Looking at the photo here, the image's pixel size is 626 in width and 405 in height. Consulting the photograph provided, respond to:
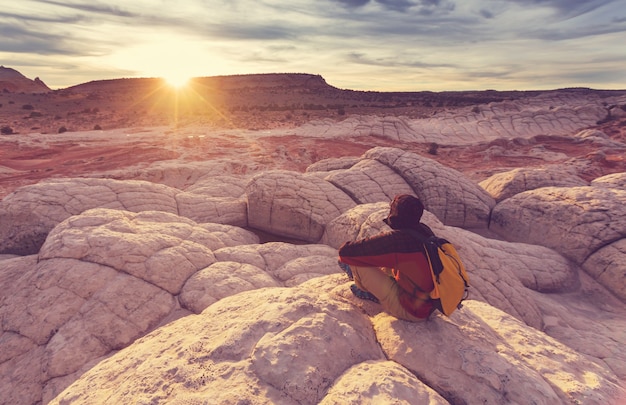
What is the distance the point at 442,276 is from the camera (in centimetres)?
280

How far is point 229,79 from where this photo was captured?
318ft

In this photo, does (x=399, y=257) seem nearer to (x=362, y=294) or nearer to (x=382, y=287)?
(x=382, y=287)

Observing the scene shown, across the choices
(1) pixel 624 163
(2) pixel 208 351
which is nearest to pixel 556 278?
(2) pixel 208 351

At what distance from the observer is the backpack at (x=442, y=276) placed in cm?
276

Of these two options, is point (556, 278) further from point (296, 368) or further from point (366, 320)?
point (296, 368)

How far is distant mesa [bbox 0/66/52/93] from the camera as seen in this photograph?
6273 cm

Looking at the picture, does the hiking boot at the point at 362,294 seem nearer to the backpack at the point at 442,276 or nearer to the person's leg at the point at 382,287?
the person's leg at the point at 382,287

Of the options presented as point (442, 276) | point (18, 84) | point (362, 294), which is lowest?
point (362, 294)

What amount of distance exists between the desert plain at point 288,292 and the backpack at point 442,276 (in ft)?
0.94

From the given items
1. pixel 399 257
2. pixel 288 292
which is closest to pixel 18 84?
pixel 288 292

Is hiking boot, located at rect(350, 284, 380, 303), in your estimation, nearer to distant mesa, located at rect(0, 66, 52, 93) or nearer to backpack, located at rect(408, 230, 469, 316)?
backpack, located at rect(408, 230, 469, 316)

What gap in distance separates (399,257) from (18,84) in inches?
3674

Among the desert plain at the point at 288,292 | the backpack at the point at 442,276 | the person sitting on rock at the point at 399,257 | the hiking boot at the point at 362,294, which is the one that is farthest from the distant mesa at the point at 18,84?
the backpack at the point at 442,276

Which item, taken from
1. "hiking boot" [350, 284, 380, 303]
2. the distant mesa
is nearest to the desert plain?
"hiking boot" [350, 284, 380, 303]
